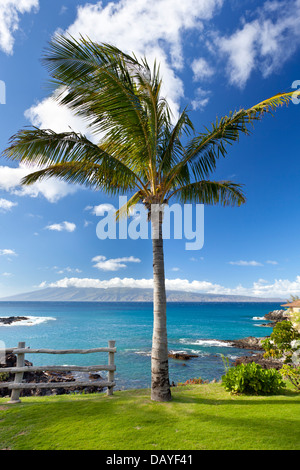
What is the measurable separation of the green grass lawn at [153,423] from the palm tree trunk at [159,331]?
0.37 meters

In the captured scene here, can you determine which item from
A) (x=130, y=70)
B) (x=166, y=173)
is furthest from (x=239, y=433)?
(x=130, y=70)

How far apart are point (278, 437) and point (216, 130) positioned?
7.33 meters

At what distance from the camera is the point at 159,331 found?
24.2ft

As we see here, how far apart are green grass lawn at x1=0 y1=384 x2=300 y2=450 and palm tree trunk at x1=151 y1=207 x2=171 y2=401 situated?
374 mm

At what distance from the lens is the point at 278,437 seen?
4875 millimetres

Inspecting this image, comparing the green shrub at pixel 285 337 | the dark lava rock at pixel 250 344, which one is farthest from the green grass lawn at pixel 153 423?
the dark lava rock at pixel 250 344

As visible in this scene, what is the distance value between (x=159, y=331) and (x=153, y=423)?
7.20 ft

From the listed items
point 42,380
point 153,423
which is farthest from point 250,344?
point 153,423

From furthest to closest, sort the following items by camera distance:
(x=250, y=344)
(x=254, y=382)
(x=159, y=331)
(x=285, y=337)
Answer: (x=250, y=344) → (x=285, y=337) → (x=254, y=382) → (x=159, y=331)

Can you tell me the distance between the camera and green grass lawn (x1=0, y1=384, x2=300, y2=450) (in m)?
4.72

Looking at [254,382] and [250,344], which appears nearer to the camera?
[254,382]

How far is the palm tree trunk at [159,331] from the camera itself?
7156mm

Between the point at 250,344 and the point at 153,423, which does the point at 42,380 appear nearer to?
the point at 153,423
